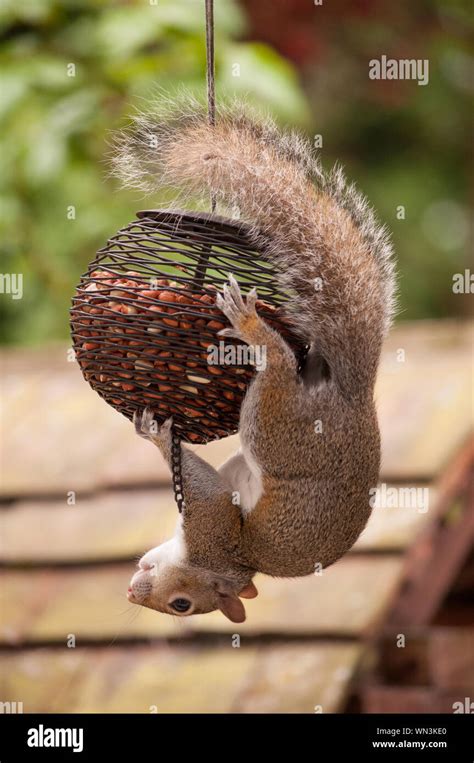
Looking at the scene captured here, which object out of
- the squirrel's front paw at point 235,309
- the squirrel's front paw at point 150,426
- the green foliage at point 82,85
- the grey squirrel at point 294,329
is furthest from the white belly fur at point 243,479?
the green foliage at point 82,85

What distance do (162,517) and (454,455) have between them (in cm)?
75

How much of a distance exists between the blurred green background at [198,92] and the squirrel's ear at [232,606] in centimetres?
53

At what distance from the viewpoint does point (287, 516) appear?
1.54 meters

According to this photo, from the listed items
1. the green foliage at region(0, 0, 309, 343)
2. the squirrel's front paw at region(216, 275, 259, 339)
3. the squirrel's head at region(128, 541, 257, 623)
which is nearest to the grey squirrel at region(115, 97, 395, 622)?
the squirrel's front paw at region(216, 275, 259, 339)

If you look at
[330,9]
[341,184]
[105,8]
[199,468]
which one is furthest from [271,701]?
Answer: [330,9]

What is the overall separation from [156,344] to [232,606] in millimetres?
563

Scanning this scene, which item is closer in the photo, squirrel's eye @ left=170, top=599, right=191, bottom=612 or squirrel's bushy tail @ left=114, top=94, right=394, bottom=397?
squirrel's bushy tail @ left=114, top=94, right=394, bottom=397

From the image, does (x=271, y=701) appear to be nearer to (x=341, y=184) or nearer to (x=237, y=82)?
(x=341, y=184)

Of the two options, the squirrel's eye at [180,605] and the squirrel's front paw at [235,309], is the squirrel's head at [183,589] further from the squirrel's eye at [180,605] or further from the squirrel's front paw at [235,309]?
the squirrel's front paw at [235,309]

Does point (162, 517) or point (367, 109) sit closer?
point (162, 517)

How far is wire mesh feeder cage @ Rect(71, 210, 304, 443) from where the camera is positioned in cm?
135

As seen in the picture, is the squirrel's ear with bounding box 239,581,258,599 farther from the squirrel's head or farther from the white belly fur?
the white belly fur

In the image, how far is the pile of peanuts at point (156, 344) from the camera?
1.35 m

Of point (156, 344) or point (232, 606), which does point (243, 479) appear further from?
point (156, 344)
